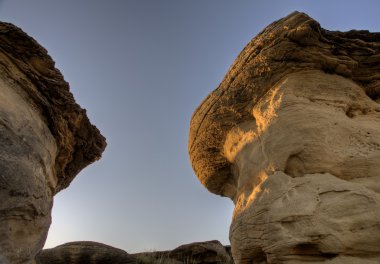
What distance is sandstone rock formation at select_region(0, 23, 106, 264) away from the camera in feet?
9.80

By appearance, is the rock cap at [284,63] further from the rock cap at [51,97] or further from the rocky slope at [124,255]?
the rocky slope at [124,255]

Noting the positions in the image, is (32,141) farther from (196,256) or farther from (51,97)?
(196,256)

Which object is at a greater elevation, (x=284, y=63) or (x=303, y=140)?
(x=284, y=63)

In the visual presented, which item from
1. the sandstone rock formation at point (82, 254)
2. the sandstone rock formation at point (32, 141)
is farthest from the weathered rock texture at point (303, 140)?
the sandstone rock formation at point (82, 254)

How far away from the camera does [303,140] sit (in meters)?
3.29


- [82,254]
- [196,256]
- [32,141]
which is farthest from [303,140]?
[82,254]

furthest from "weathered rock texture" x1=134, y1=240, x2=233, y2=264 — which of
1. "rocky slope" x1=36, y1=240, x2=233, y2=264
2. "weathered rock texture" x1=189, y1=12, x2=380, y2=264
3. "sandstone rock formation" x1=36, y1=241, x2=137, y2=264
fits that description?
"weathered rock texture" x1=189, y1=12, x2=380, y2=264

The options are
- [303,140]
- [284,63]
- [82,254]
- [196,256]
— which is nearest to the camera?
[303,140]

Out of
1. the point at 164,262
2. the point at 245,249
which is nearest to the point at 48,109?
the point at 245,249

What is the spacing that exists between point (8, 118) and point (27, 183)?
69 cm

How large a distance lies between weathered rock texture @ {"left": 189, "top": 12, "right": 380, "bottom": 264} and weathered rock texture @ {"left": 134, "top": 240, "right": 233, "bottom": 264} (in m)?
6.15

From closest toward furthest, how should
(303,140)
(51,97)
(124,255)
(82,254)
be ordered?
(303,140) → (51,97) → (82,254) → (124,255)

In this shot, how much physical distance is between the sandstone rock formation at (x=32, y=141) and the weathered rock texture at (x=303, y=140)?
2.07 m

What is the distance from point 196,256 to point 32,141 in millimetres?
7769
